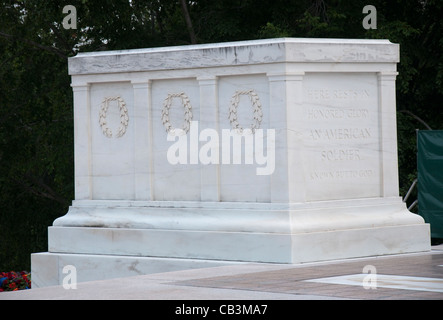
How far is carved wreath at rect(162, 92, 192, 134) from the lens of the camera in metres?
13.4

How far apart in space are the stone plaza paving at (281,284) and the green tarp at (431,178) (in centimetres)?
322

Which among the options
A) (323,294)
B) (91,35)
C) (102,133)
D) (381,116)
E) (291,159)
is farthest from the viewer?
(91,35)

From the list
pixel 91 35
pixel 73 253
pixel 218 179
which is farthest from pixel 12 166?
pixel 218 179

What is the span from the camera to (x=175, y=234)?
43.2 ft

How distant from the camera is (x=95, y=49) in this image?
25750 mm

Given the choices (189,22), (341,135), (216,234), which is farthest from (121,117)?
(189,22)

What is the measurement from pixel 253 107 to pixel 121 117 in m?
2.29

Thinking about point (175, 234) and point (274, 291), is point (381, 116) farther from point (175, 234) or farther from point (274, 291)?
point (274, 291)

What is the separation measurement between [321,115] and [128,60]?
2920 millimetres

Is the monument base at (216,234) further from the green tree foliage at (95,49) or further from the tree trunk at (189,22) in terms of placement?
the tree trunk at (189,22)

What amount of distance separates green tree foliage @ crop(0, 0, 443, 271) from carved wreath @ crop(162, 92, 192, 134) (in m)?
8.52

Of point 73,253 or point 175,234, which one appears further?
point 73,253

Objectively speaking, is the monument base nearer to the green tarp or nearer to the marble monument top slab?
the marble monument top slab

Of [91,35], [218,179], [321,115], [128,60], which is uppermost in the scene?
[91,35]
